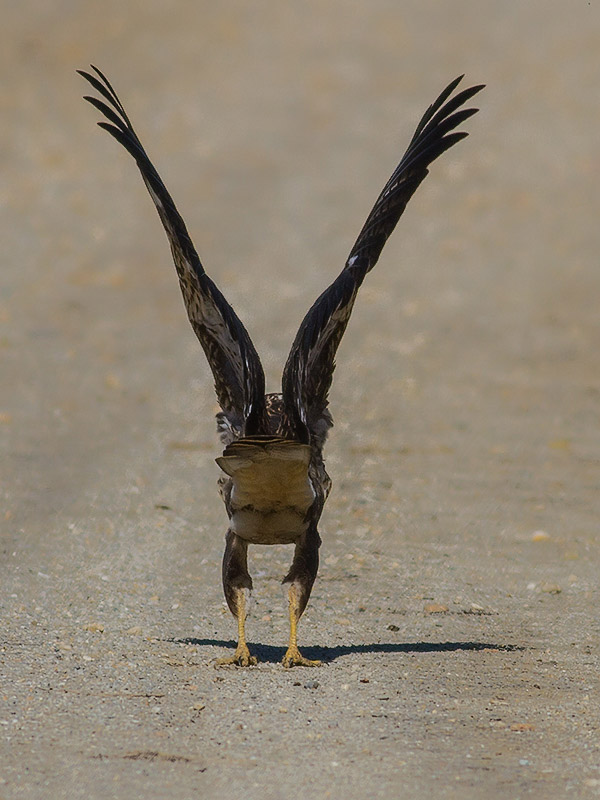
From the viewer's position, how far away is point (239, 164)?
27.8m

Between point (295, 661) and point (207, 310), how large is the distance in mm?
2150

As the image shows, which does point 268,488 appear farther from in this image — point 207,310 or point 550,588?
point 550,588

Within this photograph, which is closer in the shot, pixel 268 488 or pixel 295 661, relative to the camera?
pixel 268 488

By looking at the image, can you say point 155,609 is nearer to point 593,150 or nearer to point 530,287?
point 530,287

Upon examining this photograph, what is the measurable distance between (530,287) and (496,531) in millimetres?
10940

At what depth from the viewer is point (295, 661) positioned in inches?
295

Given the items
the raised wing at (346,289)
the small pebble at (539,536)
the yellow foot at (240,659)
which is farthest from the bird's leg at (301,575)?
the small pebble at (539,536)

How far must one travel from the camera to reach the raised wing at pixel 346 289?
7254 millimetres

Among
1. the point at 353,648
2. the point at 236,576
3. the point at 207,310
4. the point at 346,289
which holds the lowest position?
the point at 353,648

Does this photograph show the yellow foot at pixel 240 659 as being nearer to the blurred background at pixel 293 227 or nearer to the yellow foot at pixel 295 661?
the yellow foot at pixel 295 661

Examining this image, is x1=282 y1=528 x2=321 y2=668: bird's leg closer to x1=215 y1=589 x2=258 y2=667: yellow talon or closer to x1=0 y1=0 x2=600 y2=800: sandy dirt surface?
x1=215 y1=589 x2=258 y2=667: yellow talon

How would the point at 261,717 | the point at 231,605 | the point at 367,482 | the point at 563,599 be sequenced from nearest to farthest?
1. the point at 261,717
2. the point at 231,605
3. the point at 563,599
4. the point at 367,482

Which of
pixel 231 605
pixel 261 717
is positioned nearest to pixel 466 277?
pixel 231 605

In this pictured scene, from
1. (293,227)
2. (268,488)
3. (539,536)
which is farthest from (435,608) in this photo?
(293,227)
